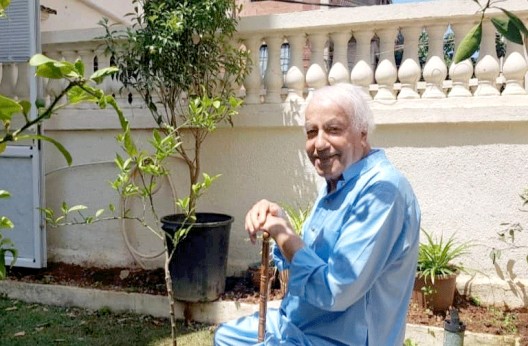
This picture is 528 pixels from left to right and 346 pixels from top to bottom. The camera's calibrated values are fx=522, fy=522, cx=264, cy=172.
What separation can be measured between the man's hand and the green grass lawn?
1.91 m

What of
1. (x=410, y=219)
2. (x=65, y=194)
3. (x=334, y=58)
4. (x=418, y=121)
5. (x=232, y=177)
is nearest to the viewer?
(x=410, y=219)

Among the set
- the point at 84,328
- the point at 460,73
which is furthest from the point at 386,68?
the point at 84,328

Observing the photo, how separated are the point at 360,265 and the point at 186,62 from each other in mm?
2636

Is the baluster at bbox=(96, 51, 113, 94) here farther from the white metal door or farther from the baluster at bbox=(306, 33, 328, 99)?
the baluster at bbox=(306, 33, 328, 99)

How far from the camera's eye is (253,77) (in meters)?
4.19

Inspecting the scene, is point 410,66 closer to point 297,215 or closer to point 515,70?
point 515,70

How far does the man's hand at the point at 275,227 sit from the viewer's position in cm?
177

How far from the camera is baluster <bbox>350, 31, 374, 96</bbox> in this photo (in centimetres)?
392

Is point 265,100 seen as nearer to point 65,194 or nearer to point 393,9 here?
point 393,9

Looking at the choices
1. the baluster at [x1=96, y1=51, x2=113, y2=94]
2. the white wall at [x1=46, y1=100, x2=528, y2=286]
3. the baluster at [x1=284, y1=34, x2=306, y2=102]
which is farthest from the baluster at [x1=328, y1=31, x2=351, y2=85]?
the baluster at [x1=96, y1=51, x2=113, y2=94]

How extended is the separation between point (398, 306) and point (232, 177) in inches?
105

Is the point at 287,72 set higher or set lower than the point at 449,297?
higher

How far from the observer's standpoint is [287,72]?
4133 mm

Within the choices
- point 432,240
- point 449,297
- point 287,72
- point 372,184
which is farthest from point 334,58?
point 372,184
